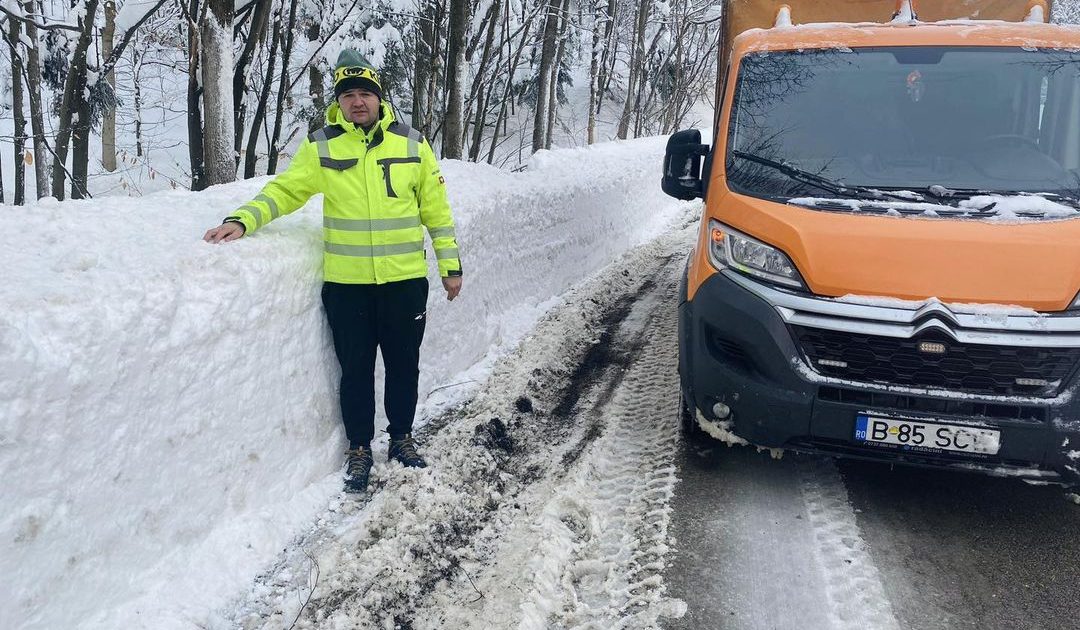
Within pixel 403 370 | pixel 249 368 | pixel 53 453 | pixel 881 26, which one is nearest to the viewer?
pixel 53 453

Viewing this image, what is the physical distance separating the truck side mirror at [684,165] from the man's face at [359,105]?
1753mm

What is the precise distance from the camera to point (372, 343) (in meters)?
3.83

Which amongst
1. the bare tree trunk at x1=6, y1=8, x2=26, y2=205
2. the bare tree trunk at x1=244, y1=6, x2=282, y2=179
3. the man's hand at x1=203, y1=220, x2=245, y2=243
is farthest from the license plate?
the bare tree trunk at x1=6, y1=8, x2=26, y2=205

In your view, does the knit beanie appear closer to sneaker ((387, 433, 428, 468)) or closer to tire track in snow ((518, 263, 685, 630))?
sneaker ((387, 433, 428, 468))

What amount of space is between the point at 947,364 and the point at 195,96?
9.21m

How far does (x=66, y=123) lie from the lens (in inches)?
390

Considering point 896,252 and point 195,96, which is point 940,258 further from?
point 195,96

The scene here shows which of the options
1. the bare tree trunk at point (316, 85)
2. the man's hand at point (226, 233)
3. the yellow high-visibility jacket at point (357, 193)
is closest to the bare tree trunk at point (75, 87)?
the bare tree trunk at point (316, 85)

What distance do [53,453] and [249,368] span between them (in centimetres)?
94

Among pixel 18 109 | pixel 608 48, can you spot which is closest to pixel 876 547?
pixel 18 109

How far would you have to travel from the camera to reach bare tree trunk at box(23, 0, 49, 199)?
10.6 metres

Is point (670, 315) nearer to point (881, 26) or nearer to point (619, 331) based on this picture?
point (619, 331)

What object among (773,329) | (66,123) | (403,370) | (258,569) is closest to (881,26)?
(773,329)

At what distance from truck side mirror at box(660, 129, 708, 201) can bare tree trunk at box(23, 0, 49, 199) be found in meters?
10.0
